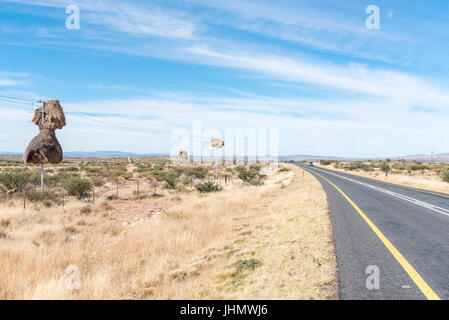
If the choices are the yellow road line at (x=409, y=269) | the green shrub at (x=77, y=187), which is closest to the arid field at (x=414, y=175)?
the yellow road line at (x=409, y=269)

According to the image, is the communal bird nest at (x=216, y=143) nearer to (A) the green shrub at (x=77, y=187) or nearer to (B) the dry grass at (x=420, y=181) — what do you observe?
(B) the dry grass at (x=420, y=181)

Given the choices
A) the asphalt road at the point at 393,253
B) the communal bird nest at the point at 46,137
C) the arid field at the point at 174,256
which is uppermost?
the communal bird nest at the point at 46,137

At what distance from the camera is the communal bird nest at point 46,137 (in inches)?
717

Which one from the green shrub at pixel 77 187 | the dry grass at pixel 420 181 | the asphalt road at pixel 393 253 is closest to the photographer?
the asphalt road at pixel 393 253

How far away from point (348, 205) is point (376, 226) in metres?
4.33

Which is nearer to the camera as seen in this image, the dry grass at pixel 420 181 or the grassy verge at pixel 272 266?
the grassy verge at pixel 272 266

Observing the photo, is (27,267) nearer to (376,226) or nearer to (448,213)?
(376,226)

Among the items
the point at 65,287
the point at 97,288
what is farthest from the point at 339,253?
the point at 65,287

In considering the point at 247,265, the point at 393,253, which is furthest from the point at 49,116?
the point at 393,253

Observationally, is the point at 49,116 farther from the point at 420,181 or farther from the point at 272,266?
the point at 420,181

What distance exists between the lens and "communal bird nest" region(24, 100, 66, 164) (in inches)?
717

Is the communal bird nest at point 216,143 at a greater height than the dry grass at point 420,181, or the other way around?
the communal bird nest at point 216,143

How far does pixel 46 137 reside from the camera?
1853cm

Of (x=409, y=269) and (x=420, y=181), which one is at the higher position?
(x=409, y=269)
